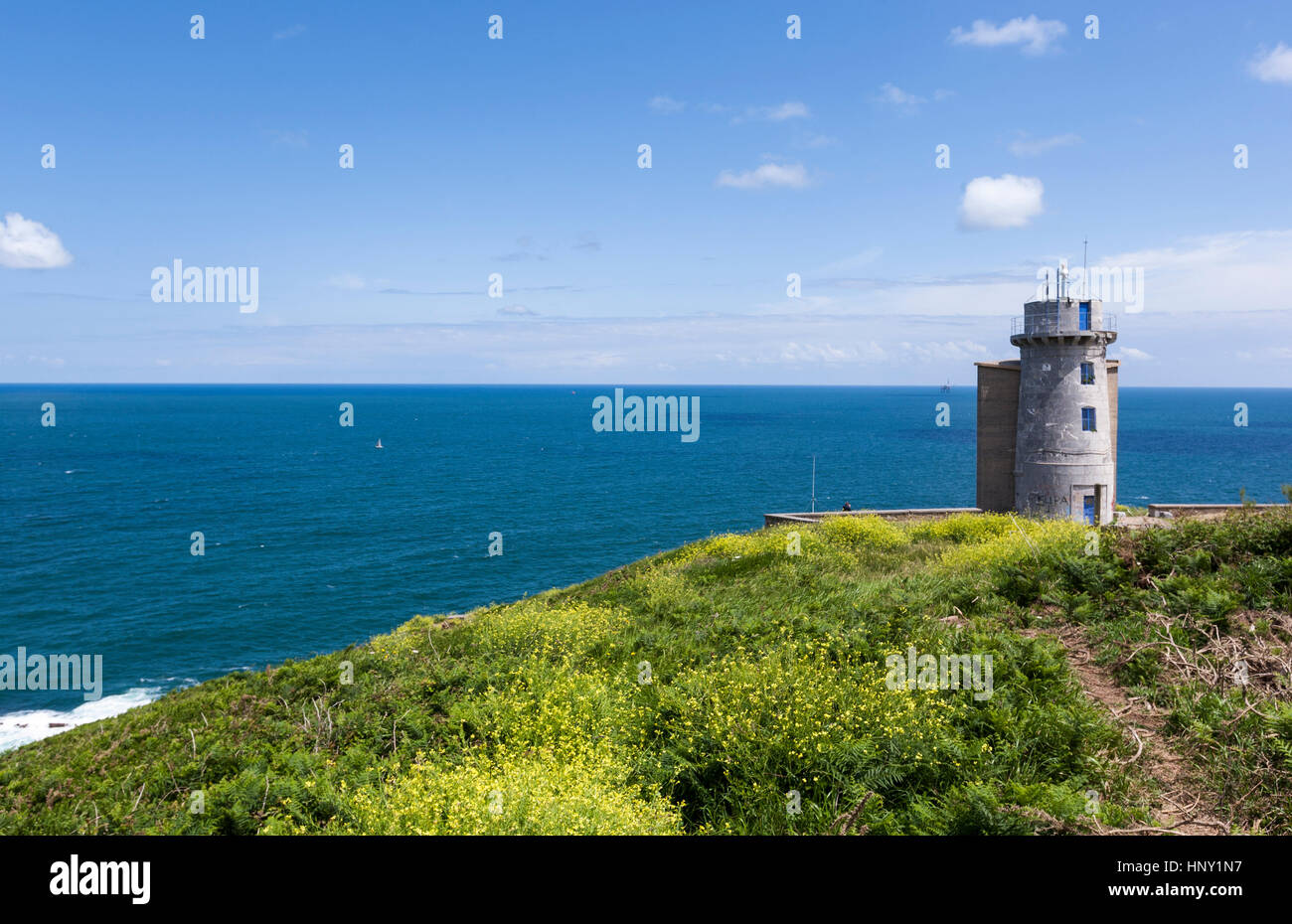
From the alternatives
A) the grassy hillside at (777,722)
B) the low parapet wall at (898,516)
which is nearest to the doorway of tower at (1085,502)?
the low parapet wall at (898,516)

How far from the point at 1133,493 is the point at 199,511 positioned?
355 feet

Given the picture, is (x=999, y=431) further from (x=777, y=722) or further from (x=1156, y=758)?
(x=777, y=722)

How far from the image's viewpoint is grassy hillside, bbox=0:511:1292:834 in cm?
948

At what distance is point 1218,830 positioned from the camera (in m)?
8.68

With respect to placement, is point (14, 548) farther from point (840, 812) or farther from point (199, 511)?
point (840, 812)

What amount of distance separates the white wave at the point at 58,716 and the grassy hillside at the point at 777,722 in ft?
52.2

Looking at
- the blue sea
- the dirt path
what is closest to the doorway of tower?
the dirt path

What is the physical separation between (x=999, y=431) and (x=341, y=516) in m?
66.0

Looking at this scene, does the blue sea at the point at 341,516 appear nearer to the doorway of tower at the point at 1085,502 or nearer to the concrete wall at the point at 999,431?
the concrete wall at the point at 999,431

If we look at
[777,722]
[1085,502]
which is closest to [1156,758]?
[777,722]

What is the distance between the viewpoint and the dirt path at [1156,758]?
28.9 feet

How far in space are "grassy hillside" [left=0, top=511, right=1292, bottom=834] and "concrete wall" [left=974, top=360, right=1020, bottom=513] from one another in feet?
59.3

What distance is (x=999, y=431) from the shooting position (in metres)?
38.1
